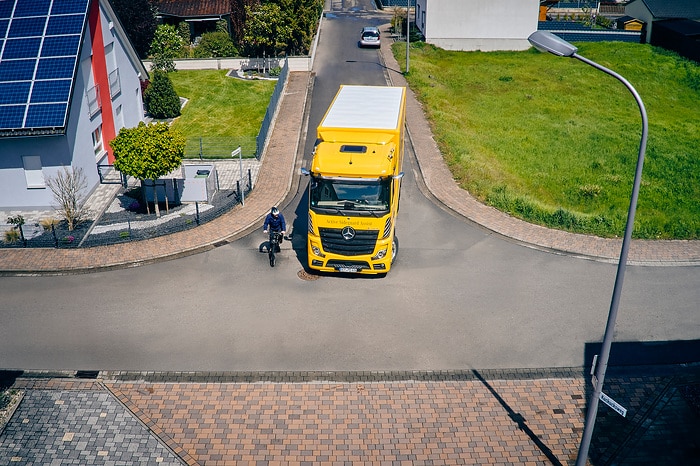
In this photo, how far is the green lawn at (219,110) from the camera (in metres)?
29.9

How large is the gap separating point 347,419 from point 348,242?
5.70 m

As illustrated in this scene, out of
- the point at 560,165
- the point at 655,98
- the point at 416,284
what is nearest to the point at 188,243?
the point at 416,284

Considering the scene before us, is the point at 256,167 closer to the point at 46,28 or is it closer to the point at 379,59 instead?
the point at 46,28

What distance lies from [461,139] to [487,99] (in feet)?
30.3

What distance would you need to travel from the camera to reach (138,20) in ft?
133

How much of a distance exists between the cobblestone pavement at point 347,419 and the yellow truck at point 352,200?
423 cm

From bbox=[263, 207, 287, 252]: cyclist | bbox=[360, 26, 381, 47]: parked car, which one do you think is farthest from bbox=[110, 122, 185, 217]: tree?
bbox=[360, 26, 381, 47]: parked car

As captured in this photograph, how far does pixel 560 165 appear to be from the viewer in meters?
28.0

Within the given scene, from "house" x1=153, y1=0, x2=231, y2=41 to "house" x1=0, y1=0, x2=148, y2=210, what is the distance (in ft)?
84.6

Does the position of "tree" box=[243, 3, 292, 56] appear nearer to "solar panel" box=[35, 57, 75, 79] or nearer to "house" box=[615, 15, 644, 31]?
"solar panel" box=[35, 57, 75, 79]

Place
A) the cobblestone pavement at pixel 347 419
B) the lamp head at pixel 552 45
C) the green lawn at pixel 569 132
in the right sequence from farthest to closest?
the green lawn at pixel 569 132 < the cobblestone pavement at pixel 347 419 < the lamp head at pixel 552 45

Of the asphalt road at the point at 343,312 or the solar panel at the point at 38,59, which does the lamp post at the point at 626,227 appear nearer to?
the asphalt road at the point at 343,312

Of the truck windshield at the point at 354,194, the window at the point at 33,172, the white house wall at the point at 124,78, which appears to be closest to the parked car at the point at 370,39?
the white house wall at the point at 124,78

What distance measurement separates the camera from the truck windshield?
55.9 ft
